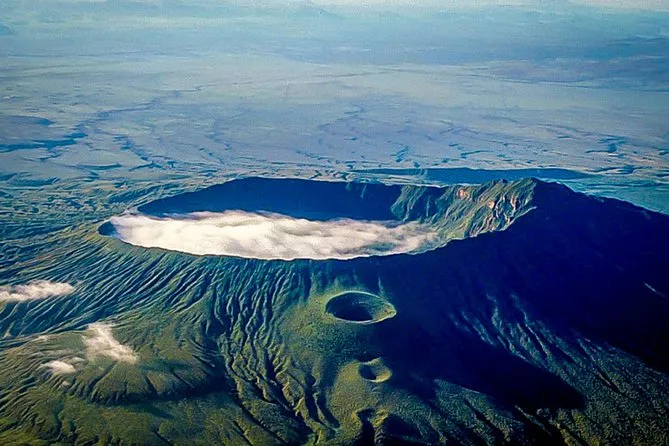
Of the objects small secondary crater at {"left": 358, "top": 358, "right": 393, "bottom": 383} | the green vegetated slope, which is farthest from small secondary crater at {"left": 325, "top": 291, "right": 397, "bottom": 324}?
small secondary crater at {"left": 358, "top": 358, "right": 393, "bottom": 383}

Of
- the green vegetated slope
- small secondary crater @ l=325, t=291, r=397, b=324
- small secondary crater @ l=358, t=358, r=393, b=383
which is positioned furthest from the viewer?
small secondary crater @ l=325, t=291, r=397, b=324

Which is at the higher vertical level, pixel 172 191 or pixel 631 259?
pixel 631 259

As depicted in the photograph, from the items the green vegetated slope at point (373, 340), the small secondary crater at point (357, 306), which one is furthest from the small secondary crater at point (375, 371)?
the small secondary crater at point (357, 306)

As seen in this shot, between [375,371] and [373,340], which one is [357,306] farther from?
[375,371]

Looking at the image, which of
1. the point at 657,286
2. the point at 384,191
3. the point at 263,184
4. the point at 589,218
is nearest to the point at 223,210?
the point at 263,184

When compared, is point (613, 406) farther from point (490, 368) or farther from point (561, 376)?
point (490, 368)

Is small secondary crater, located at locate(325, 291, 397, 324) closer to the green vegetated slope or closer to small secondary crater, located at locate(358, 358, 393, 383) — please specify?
the green vegetated slope
